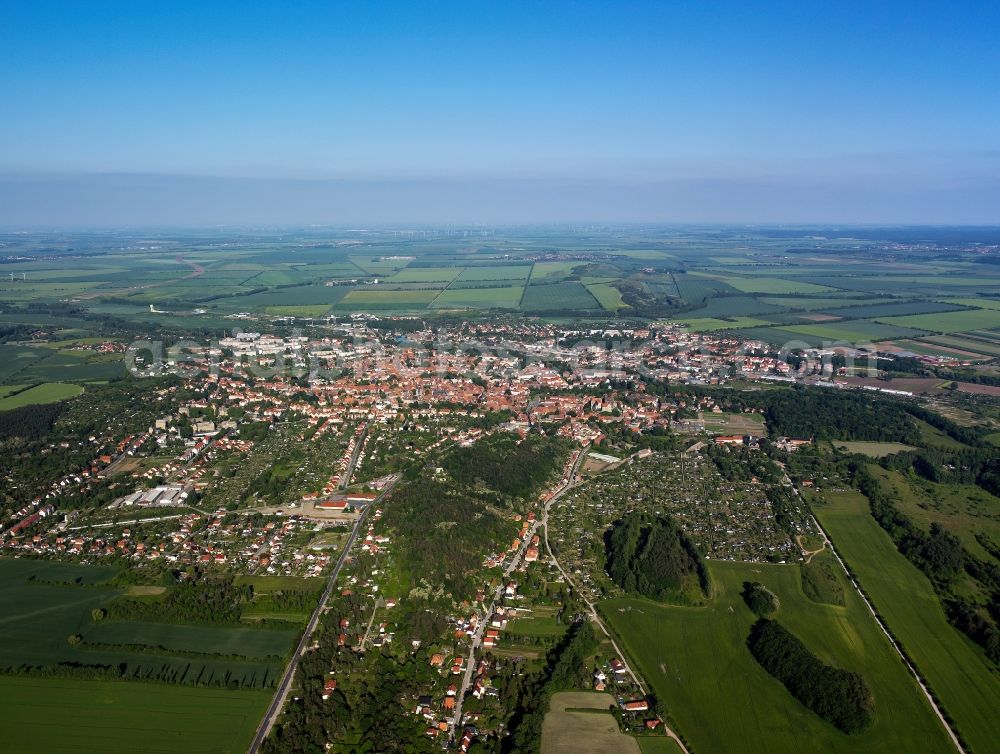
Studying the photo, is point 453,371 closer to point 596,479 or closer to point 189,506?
point 596,479

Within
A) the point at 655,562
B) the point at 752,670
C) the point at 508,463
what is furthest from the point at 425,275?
the point at 752,670

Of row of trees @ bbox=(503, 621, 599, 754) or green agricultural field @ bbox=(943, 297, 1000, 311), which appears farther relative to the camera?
green agricultural field @ bbox=(943, 297, 1000, 311)

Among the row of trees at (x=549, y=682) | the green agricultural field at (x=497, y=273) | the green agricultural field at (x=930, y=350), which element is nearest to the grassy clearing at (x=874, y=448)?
the row of trees at (x=549, y=682)

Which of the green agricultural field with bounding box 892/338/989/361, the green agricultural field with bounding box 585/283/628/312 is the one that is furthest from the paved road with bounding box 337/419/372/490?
the green agricultural field with bounding box 892/338/989/361

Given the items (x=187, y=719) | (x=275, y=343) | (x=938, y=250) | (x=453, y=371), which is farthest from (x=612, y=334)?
(x=938, y=250)

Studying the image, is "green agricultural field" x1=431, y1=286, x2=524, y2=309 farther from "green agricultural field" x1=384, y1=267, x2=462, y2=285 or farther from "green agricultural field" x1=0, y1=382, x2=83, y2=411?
"green agricultural field" x1=0, y1=382, x2=83, y2=411

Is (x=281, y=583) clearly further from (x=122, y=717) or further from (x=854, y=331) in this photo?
(x=854, y=331)
